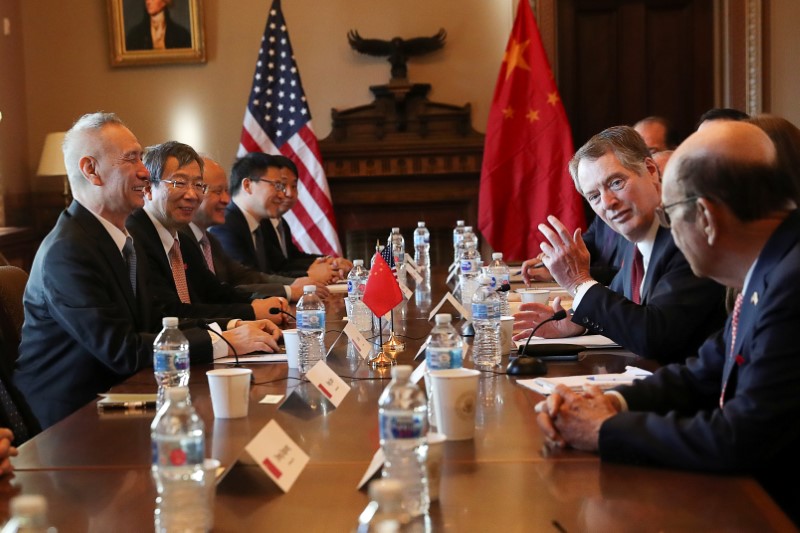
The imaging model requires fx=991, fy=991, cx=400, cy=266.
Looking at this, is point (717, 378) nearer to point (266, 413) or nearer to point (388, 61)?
point (266, 413)

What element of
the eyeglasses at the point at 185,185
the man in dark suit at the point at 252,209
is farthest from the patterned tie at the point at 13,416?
the man in dark suit at the point at 252,209

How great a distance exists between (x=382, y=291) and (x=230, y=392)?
89 centimetres

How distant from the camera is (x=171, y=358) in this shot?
2.58 meters

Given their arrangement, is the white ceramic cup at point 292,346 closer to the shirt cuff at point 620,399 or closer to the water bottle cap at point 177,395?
the shirt cuff at point 620,399

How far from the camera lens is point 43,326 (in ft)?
10.4

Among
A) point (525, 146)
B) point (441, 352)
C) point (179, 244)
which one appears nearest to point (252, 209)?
point (179, 244)

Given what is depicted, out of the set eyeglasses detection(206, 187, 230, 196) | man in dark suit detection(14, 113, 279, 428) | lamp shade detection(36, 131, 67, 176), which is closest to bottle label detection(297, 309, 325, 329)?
man in dark suit detection(14, 113, 279, 428)

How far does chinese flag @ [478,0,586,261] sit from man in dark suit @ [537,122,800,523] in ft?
18.1

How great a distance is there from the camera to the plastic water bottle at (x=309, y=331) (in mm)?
2869

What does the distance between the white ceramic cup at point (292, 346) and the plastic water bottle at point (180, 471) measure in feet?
4.51

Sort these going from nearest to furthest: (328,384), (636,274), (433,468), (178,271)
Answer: (433,468), (328,384), (636,274), (178,271)

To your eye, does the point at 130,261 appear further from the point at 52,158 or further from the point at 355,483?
the point at 52,158

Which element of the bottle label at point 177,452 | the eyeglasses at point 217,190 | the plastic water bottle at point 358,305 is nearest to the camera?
the bottle label at point 177,452

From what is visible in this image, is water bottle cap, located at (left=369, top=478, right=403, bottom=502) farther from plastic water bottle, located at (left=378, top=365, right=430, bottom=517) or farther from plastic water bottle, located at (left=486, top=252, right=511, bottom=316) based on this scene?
plastic water bottle, located at (left=486, top=252, right=511, bottom=316)
